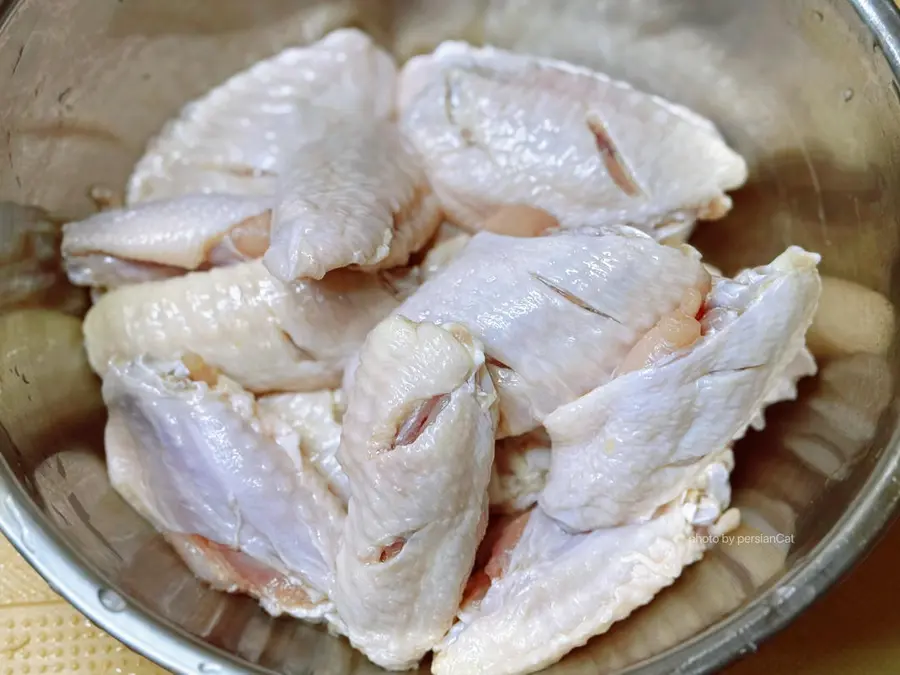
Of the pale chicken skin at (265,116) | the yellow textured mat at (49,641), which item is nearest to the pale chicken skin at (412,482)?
the yellow textured mat at (49,641)

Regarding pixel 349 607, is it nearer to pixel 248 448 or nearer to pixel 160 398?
pixel 248 448

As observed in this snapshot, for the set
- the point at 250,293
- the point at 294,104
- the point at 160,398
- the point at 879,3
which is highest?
the point at 879,3

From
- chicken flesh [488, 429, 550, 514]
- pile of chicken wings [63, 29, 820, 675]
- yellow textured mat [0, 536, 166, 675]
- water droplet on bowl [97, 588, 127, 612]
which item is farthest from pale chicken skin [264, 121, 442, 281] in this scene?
yellow textured mat [0, 536, 166, 675]

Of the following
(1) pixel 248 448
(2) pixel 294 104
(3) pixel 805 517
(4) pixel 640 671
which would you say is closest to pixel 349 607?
(1) pixel 248 448

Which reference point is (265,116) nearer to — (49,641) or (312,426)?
(312,426)

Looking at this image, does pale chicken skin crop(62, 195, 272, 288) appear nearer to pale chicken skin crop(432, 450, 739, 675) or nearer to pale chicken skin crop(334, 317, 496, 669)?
pale chicken skin crop(334, 317, 496, 669)

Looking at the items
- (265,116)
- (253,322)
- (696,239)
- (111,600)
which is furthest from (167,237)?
(696,239)
